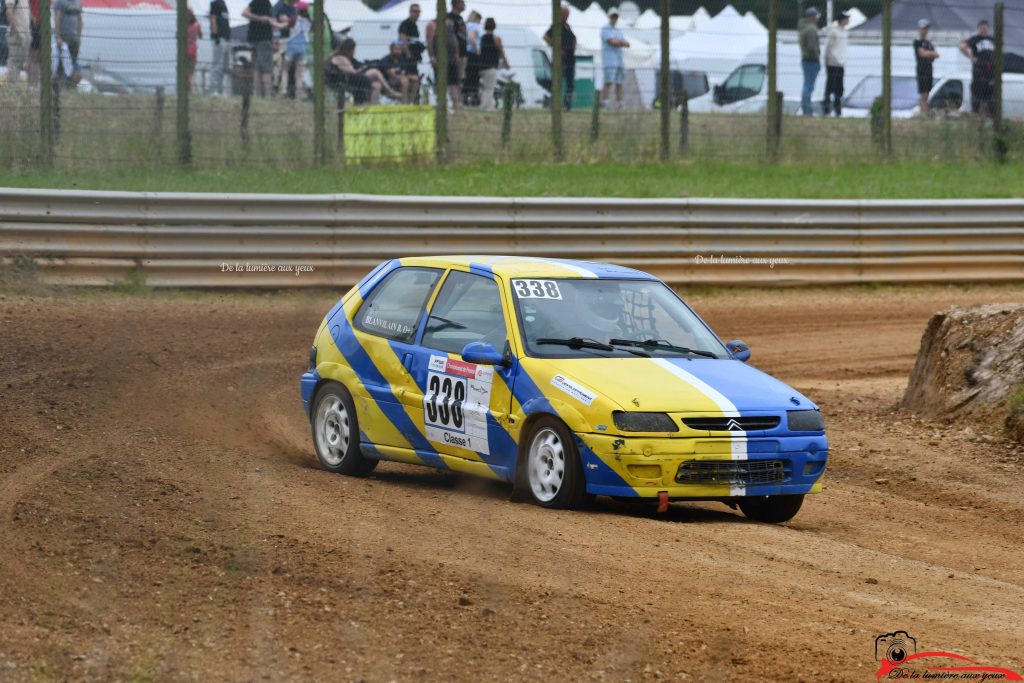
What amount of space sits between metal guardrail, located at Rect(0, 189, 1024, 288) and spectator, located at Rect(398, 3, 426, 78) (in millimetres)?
3412

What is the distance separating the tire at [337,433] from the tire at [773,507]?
7.99 feet

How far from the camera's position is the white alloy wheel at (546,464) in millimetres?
7844

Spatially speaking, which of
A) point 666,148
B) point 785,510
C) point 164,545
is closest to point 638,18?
point 666,148

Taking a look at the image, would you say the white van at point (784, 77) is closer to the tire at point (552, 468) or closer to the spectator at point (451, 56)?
the spectator at point (451, 56)

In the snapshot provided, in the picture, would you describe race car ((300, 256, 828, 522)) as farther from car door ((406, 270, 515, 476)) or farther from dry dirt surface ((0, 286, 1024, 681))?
dry dirt surface ((0, 286, 1024, 681))

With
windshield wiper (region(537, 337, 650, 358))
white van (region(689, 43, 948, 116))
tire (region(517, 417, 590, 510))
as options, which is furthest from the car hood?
white van (region(689, 43, 948, 116))

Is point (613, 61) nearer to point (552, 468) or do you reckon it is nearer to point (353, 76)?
point (353, 76)

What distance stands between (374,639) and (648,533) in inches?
88.1

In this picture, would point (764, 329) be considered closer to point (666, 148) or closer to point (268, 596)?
point (666, 148)

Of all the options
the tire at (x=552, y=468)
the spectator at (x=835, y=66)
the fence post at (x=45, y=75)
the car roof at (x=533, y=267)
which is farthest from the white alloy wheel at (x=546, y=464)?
the spectator at (x=835, y=66)

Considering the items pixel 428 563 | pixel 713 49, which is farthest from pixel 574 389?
pixel 713 49

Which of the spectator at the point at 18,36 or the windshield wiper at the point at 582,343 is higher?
the spectator at the point at 18,36

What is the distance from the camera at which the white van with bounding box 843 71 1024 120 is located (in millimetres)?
22641

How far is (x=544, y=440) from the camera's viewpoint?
7.97 metres
